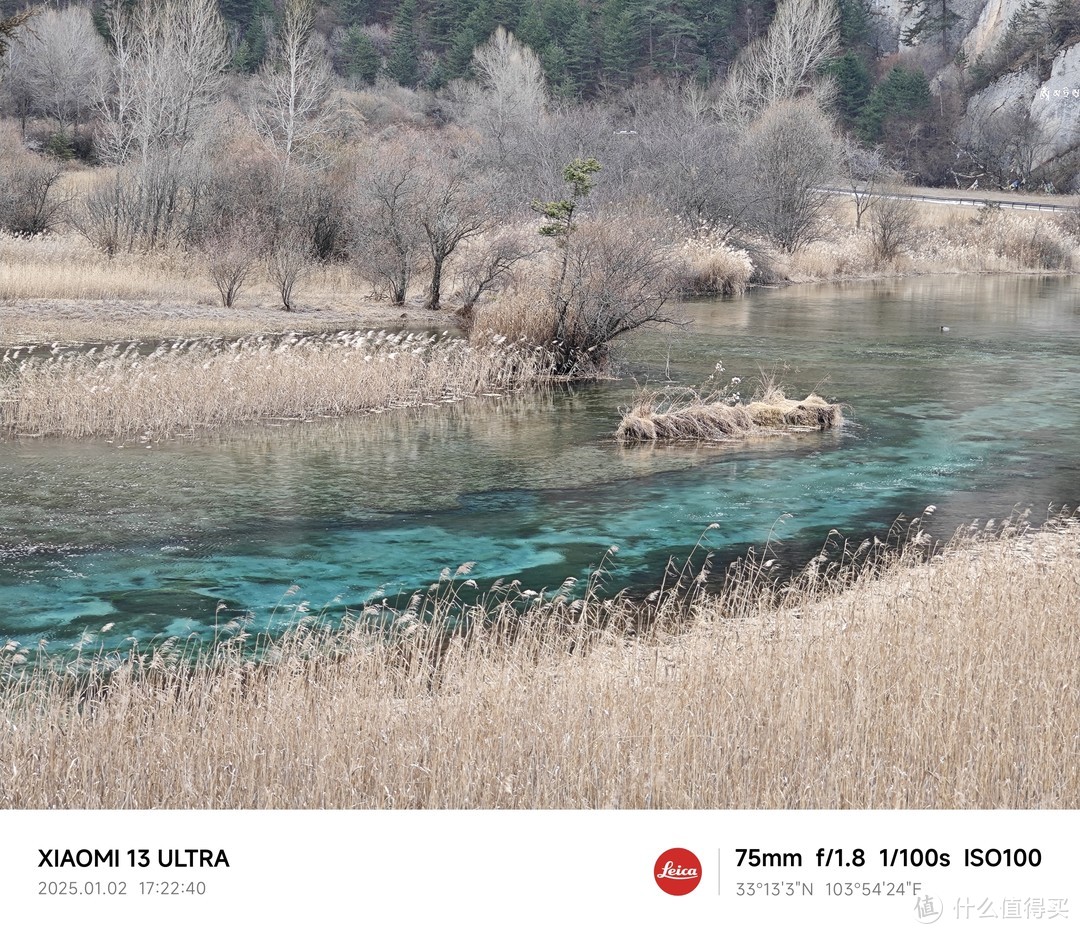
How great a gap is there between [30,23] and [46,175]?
1270 inches

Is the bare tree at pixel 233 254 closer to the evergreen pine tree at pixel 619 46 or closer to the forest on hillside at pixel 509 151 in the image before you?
the forest on hillside at pixel 509 151

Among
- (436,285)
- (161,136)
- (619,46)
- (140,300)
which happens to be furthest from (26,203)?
(619,46)

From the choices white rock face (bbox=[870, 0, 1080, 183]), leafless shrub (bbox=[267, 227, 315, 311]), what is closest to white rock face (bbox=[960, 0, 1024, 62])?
white rock face (bbox=[870, 0, 1080, 183])

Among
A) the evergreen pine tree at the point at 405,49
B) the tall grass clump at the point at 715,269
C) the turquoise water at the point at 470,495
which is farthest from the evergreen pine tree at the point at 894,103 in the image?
the turquoise water at the point at 470,495

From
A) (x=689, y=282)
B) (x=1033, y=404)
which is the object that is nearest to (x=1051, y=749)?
(x=1033, y=404)

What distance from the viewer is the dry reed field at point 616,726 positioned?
613cm

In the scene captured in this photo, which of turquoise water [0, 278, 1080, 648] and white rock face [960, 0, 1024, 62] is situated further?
white rock face [960, 0, 1024, 62]

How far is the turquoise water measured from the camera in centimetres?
1202

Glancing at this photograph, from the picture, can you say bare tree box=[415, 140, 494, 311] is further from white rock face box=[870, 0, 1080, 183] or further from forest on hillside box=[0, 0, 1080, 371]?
white rock face box=[870, 0, 1080, 183]

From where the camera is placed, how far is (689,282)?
42.2 meters

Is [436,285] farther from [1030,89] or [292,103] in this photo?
[1030,89]

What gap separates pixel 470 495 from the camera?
629 inches

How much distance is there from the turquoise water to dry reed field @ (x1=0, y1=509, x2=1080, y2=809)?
134 centimetres

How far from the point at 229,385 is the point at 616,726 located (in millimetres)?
14950
